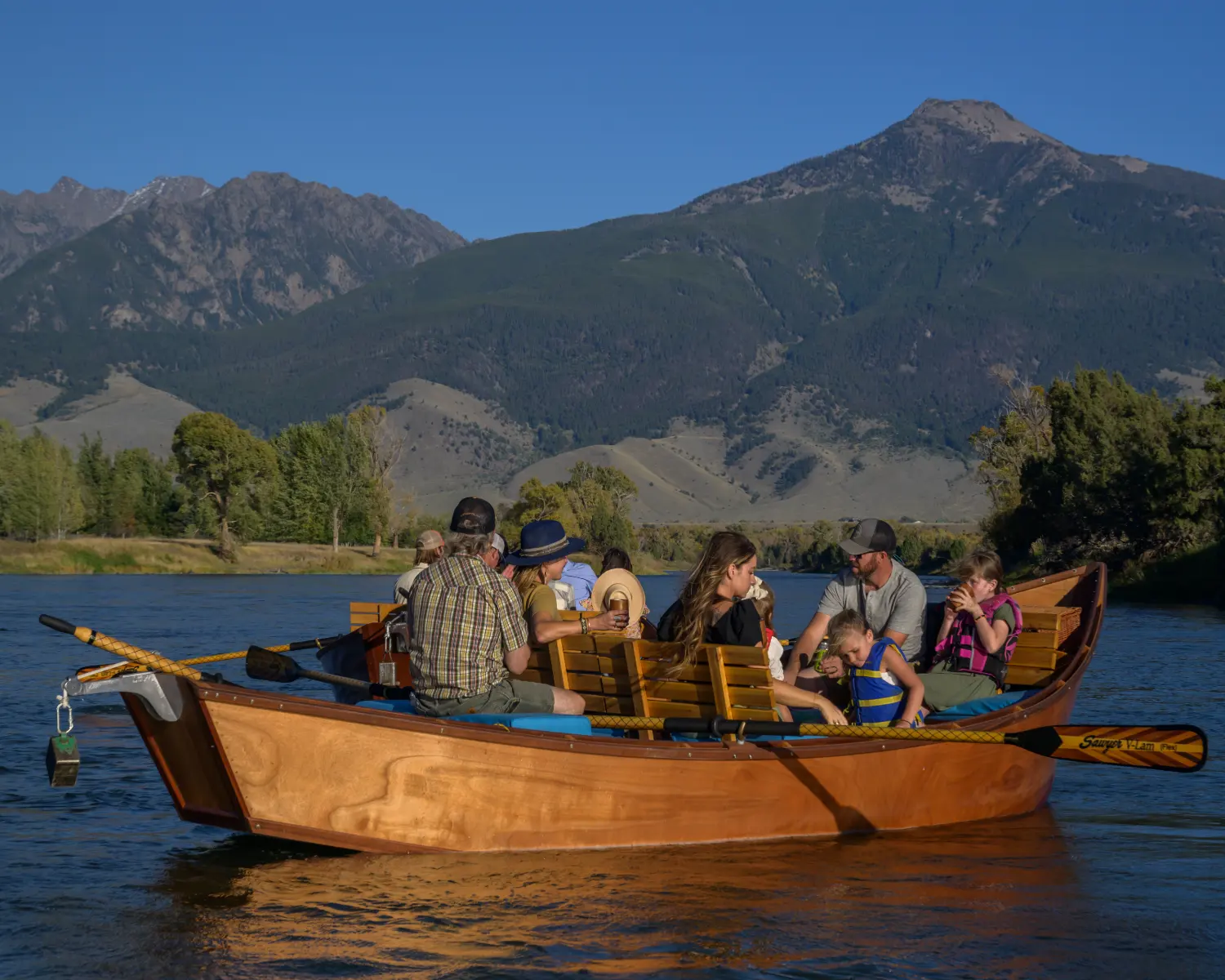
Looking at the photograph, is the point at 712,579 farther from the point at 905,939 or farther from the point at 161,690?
the point at 161,690

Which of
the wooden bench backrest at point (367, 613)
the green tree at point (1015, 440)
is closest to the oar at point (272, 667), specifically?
the wooden bench backrest at point (367, 613)

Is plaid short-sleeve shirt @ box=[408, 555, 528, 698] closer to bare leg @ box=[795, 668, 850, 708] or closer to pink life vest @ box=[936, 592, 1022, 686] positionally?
bare leg @ box=[795, 668, 850, 708]

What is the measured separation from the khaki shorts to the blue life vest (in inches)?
90.3

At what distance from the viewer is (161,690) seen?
31.8 ft

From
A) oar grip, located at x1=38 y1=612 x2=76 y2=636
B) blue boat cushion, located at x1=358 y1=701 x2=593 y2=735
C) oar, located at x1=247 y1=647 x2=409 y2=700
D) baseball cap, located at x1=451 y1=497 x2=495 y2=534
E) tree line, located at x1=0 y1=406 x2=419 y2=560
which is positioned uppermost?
tree line, located at x1=0 y1=406 x2=419 y2=560

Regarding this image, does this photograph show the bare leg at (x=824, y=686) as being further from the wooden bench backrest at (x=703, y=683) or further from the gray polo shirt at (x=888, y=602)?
the wooden bench backrest at (x=703, y=683)

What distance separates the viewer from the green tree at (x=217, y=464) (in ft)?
319

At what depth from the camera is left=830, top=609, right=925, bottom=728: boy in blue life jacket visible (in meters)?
11.1

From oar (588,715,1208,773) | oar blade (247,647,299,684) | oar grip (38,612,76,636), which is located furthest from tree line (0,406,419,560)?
oar (588,715,1208,773)

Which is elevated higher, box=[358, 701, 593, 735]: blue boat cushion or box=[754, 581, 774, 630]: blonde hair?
box=[754, 581, 774, 630]: blonde hair

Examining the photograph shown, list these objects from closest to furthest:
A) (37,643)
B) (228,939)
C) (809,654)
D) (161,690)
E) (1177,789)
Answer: (228,939)
(161,690)
(809,654)
(1177,789)
(37,643)

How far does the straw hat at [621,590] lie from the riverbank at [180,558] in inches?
3012

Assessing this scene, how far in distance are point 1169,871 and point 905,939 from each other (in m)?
2.96

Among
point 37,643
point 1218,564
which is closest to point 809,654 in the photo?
point 37,643
